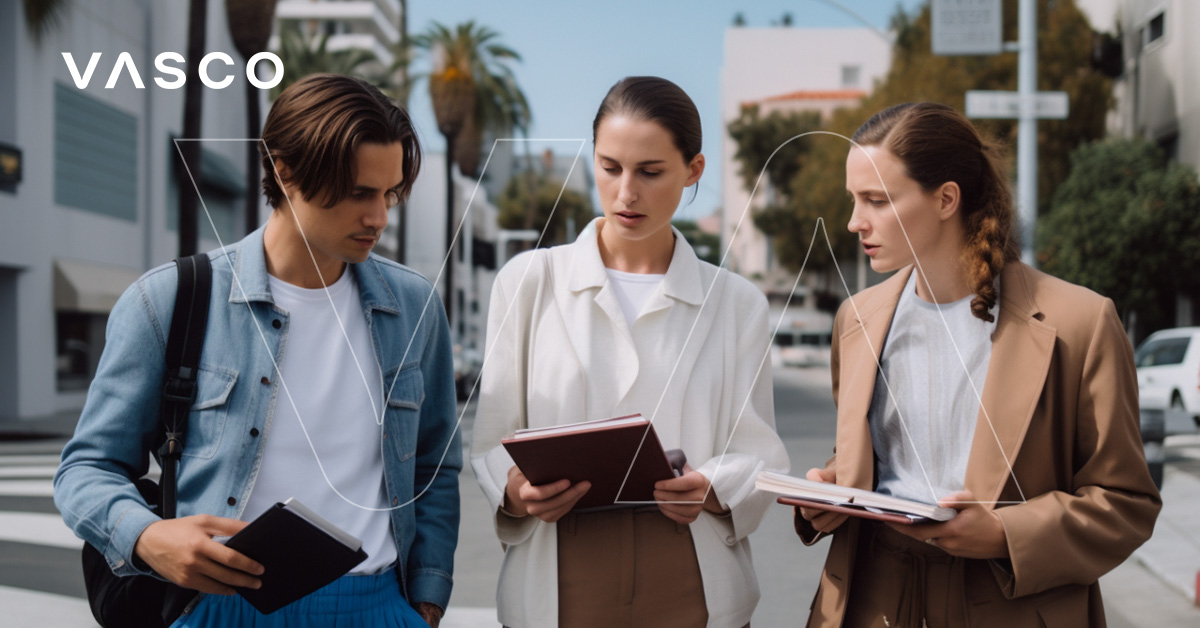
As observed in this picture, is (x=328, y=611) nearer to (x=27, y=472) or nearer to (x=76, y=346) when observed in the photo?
(x=27, y=472)

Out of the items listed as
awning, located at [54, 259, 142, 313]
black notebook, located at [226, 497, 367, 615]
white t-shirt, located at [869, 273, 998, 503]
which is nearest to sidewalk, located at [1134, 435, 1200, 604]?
white t-shirt, located at [869, 273, 998, 503]

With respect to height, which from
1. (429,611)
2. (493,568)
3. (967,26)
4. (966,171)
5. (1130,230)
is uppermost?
(967,26)

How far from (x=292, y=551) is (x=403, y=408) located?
0.53 meters

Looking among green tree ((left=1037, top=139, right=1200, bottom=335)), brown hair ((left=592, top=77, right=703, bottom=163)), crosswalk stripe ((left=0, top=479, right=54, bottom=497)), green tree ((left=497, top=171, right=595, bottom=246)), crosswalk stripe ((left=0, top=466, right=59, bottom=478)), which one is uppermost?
green tree ((left=497, top=171, right=595, bottom=246))

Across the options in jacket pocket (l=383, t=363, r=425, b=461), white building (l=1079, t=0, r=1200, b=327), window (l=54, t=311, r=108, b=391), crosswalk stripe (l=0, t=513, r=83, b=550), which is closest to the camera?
jacket pocket (l=383, t=363, r=425, b=461)

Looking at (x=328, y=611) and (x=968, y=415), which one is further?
(x=968, y=415)

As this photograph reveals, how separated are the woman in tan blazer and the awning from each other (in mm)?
21691

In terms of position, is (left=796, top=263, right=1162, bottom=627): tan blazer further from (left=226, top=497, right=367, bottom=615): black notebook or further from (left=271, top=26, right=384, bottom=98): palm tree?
(left=271, top=26, right=384, bottom=98): palm tree

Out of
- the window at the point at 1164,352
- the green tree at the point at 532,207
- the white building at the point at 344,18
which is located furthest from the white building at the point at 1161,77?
the white building at the point at 344,18

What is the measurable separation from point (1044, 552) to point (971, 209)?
31.3 inches

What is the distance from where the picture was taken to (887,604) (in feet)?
7.93

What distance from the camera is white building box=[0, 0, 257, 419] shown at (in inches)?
773

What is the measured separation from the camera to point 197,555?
2.01 m

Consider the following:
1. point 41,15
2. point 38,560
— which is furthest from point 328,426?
point 41,15
